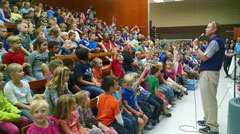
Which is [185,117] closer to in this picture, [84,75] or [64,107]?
[84,75]

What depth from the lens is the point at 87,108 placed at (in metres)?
2.56

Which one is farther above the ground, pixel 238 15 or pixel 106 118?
pixel 238 15

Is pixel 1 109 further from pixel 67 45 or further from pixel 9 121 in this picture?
pixel 67 45

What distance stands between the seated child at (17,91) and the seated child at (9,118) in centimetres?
8

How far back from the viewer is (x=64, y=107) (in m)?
2.05

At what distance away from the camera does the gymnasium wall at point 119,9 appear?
12.2m

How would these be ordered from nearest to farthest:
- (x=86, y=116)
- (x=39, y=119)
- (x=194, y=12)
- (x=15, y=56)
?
(x=39, y=119)
(x=86, y=116)
(x=15, y=56)
(x=194, y=12)

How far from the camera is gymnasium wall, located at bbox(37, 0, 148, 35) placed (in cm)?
1221

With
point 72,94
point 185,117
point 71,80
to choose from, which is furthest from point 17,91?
point 185,117

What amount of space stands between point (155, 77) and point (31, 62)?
2252mm

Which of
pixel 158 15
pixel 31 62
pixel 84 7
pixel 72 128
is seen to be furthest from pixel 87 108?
pixel 158 15

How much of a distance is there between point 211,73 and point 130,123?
55.4 inches

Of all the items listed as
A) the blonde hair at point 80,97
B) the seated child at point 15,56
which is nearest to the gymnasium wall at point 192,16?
the seated child at point 15,56

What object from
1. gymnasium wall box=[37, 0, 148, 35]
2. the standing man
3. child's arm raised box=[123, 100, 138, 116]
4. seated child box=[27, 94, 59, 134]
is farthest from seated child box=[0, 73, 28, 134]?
gymnasium wall box=[37, 0, 148, 35]
